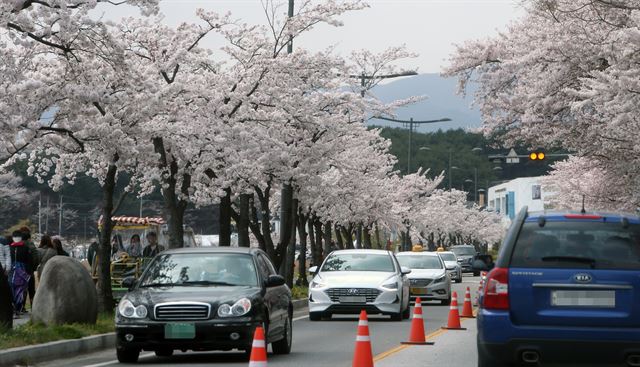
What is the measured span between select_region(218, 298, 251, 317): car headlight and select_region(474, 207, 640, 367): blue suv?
514cm

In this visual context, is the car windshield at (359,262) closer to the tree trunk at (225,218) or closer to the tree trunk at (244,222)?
the tree trunk at (225,218)

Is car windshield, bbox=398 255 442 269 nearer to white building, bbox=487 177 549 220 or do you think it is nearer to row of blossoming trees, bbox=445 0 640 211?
row of blossoming trees, bbox=445 0 640 211

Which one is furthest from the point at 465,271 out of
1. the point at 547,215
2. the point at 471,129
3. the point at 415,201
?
the point at 547,215

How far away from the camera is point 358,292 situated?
25609mm

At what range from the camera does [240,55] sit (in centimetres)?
3281

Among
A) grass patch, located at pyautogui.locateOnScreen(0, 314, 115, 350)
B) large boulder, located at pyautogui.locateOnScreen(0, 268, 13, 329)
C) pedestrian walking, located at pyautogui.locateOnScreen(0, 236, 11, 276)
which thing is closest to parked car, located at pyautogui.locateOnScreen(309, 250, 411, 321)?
pedestrian walking, located at pyautogui.locateOnScreen(0, 236, 11, 276)

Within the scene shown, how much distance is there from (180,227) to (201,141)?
211cm

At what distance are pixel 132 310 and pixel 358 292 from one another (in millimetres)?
10195

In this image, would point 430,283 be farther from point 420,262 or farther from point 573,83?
point 573,83

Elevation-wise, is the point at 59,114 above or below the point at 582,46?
below

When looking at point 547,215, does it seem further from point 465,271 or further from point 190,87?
point 465,271

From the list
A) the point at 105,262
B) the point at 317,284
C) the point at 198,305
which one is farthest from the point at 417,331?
the point at 105,262

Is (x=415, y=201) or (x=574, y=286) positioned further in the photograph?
(x=415, y=201)

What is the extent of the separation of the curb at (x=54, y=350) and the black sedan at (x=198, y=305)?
45.6 inches
